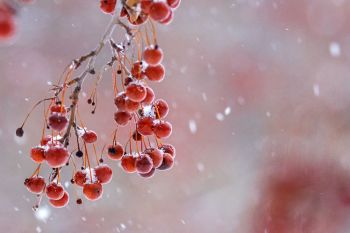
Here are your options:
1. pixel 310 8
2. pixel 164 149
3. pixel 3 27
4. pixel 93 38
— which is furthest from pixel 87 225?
pixel 3 27

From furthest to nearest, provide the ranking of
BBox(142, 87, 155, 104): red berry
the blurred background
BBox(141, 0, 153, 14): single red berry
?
1. the blurred background
2. BBox(142, 87, 155, 104): red berry
3. BBox(141, 0, 153, 14): single red berry

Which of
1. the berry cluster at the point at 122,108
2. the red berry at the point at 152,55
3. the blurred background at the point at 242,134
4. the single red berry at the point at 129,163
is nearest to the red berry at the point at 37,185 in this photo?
the berry cluster at the point at 122,108

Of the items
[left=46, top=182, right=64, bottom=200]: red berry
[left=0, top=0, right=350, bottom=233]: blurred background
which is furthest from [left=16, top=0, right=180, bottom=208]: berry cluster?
[left=0, top=0, right=350, bottom=233]: blurred background

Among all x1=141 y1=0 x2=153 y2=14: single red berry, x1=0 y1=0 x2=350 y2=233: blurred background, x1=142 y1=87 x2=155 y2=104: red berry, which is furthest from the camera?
x1=0 y1=0 x2=350 y2=233: blurred background

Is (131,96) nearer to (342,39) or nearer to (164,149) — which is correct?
(164,149)

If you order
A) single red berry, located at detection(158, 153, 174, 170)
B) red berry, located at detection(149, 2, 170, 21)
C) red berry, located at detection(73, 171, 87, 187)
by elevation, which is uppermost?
red berry, located at detection(149, 2, 170, 21)

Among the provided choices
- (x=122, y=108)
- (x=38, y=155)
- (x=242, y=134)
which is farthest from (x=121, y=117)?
(x=242, y=134)

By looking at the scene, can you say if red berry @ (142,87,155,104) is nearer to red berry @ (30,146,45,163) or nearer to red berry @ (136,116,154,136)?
red berry @ (136,116,154,136)
